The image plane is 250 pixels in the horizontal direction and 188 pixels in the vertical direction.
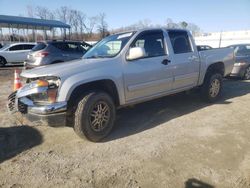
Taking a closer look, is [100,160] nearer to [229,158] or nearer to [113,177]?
[113,177]

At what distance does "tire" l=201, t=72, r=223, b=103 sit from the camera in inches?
240

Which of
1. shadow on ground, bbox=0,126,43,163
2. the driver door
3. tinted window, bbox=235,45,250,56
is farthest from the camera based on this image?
tinted window, bbox=235,45,250,56

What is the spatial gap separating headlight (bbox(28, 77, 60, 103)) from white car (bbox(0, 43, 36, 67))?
1426 centimetres

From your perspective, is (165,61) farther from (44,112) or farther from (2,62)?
(2,62)

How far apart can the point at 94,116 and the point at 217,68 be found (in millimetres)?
3987

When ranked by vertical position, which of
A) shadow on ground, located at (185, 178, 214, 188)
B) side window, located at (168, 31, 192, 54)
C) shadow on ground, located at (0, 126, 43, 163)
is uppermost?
side window, located at (168, 31, 192, 54)

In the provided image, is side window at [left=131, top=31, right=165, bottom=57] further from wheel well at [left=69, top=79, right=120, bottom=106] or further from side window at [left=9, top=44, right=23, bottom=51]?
side window at [left=9, top=44, right=23, bottom=51]

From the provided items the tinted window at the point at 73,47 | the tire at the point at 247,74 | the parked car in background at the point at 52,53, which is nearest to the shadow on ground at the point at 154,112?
the tire at the point at 247,74

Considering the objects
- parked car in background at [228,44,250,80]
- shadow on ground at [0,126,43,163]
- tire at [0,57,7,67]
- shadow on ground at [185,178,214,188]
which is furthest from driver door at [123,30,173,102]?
tire at [0,57,7,67]

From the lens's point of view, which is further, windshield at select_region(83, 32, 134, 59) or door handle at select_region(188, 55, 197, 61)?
door handle at select_region(188, 55, 197, 61)

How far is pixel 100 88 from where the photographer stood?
4148 millimetres

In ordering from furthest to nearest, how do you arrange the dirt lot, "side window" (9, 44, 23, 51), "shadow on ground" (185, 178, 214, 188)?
"side window" (9, 44, 23, 51)
the dirt lot
"shadow on ground" (185, 178, 214, 188)

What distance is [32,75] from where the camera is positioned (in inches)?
153

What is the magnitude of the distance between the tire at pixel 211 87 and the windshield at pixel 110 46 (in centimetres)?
256
